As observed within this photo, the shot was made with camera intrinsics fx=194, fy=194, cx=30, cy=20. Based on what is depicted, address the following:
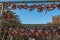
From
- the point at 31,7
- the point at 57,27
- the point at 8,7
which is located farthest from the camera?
the point at 8,7

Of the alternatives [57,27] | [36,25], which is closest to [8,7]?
[36,25]

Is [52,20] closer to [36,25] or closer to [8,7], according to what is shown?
[36,25]

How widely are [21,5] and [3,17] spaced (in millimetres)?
527

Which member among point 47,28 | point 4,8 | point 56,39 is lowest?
point 56,39

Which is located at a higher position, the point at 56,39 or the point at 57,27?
the point at 57,27

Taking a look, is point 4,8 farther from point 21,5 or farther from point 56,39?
point 56,39

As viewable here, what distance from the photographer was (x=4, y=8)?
4.83m

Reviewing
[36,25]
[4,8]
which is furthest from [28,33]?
[4,8]

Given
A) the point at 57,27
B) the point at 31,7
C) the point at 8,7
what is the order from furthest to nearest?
the point at 8,7 < the point at 31,7 < the point at 57,27

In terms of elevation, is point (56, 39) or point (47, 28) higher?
point (47, 28)

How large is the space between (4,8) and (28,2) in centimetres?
67

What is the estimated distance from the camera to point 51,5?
447 cm

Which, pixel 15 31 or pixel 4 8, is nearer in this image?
pixel 15 31

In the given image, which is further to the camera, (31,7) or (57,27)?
(31,7)
